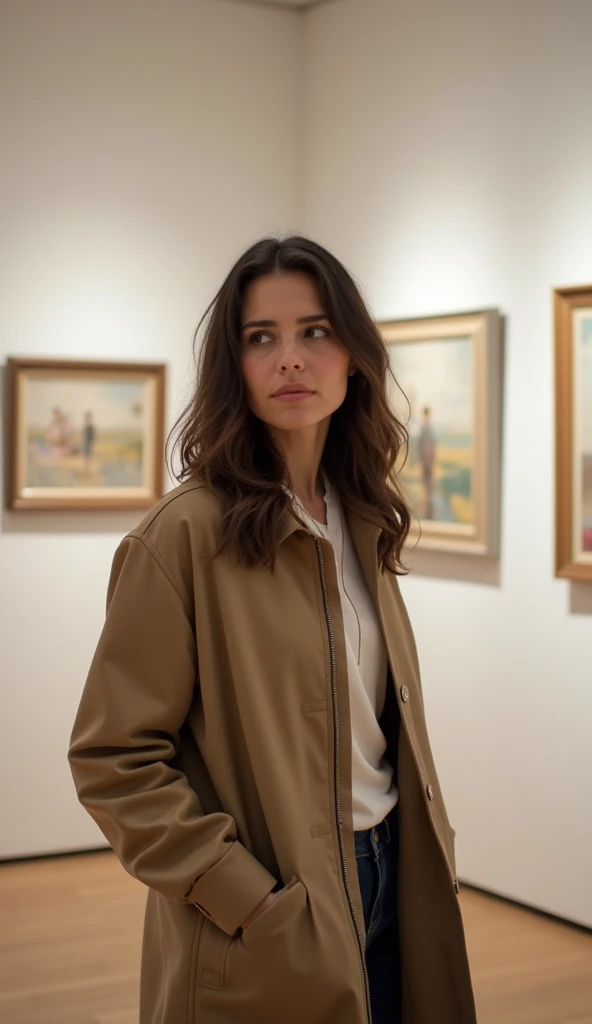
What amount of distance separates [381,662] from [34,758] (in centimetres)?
344

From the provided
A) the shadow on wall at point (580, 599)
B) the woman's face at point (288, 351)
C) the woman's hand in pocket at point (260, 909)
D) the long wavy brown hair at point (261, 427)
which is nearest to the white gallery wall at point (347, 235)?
the shadow on wall at point (580, 599)

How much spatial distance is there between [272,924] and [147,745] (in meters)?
0.32

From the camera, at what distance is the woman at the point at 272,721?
178 cm

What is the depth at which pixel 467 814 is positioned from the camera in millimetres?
4848

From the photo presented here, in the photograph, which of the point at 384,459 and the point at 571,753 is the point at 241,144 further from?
the point at 384,459

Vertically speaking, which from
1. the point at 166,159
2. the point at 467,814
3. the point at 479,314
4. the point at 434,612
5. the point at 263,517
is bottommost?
the point at 467,814

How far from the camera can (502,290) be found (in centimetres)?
466

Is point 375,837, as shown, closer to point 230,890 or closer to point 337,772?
point 337,772

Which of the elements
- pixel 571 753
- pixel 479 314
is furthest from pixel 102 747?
pixel 479 314

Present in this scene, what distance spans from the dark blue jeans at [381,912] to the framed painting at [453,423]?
259 cm

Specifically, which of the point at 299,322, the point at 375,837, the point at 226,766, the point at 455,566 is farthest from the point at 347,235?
the point at 226,766

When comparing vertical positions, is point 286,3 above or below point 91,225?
above

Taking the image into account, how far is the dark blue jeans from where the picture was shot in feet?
6.58

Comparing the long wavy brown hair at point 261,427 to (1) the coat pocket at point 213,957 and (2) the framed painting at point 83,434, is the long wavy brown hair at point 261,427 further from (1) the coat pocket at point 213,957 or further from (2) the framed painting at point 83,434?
(2) the framed painting at point 83,434
